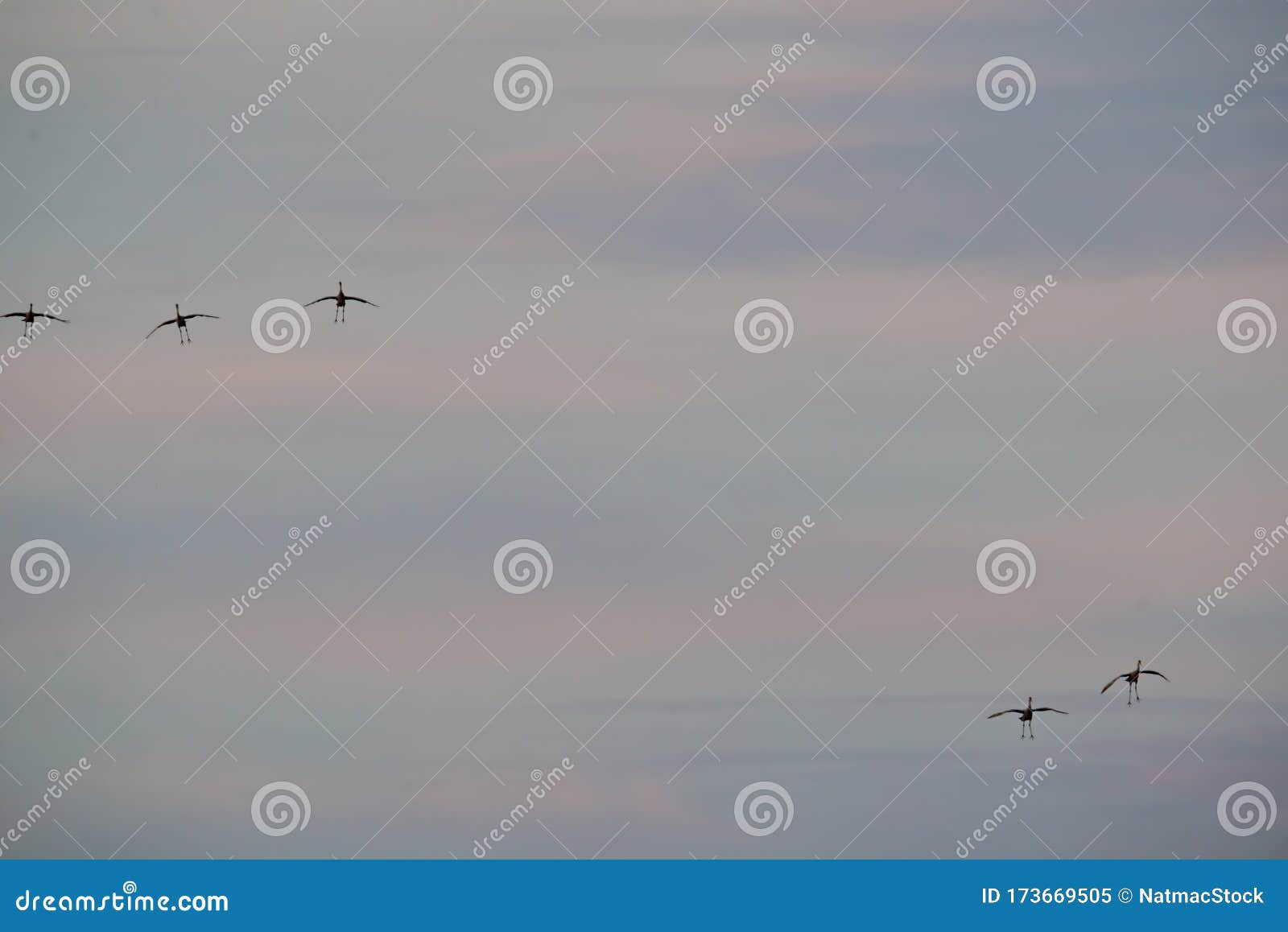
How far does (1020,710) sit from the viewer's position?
5837 inches

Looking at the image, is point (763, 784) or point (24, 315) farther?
point (763, 784)

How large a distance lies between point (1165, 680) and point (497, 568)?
1129 inches

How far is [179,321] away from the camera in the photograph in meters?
142
